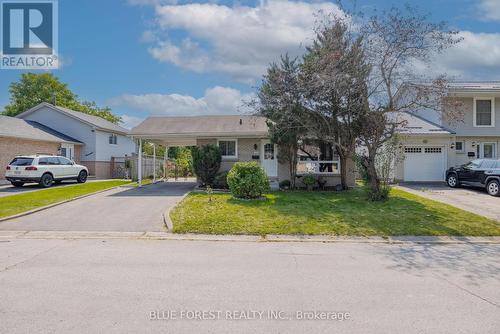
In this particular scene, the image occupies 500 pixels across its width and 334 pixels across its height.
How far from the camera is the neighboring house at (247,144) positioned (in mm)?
17297

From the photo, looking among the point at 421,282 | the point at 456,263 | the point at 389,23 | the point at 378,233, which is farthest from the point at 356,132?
the point at 421,282

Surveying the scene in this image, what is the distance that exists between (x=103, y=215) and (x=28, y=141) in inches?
664

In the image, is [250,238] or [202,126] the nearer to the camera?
[250,238]

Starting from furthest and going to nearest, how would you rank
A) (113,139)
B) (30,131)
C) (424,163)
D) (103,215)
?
(113,139)
(30,131)
(424,163)
(103,215)

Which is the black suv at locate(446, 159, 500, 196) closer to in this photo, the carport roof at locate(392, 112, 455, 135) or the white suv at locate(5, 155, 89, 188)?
the carport roof at locate(392, 112, 455, 135)

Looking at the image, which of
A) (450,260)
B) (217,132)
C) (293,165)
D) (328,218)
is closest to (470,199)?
(293,165)

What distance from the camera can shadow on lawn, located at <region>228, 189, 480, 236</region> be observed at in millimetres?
8773

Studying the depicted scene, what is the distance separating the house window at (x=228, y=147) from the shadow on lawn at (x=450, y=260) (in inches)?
464

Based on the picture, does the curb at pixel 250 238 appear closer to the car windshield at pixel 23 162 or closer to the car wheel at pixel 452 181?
the car wheel at pixel 452 181

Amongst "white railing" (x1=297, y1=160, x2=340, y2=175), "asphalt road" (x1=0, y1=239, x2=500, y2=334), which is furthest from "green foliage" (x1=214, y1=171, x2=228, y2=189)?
"asphalt road" (x1=0, y1=239, x2=500, y2=334)

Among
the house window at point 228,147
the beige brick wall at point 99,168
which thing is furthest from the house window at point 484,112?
the beige brick wall at point 99,168

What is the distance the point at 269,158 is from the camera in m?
17.9

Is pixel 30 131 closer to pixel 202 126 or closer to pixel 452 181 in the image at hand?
pixel 202 126

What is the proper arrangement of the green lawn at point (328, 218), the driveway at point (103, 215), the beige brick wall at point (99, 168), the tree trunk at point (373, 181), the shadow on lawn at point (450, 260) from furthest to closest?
the beige brick wall at point (99, 168), the tree trunk at point (373, 181), the driveway at point (103, 215), the green lawn at point (328, 218), the shadow on lawn at point (450, 260)
